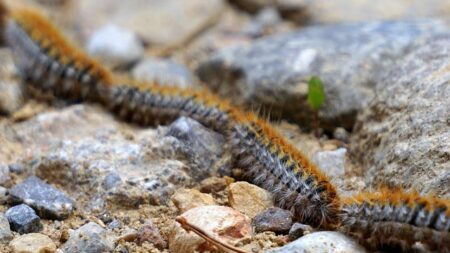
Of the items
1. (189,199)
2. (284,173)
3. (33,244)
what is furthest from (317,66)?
(33,244)

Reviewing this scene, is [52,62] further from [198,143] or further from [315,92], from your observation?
[315,92]

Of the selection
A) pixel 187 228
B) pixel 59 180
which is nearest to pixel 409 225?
pixel 187 228

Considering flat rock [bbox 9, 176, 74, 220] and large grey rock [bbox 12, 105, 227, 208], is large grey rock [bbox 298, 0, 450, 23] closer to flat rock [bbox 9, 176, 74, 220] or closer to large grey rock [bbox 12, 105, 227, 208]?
large grey rock [bbox 12, 105, 227, 208]

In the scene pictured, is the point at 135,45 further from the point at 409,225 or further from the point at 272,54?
the point at 409,225

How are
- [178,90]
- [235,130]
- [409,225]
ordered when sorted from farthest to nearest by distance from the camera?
[178,90], [235,130], [409,225]

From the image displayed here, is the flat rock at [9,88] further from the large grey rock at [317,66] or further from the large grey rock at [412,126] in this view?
the large grey rock at [412,126]

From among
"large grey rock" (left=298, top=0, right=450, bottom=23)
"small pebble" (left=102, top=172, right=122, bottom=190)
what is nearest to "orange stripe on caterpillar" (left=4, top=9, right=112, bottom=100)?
"small pebble" (left=102, top=172, right=122, bottom=190)
